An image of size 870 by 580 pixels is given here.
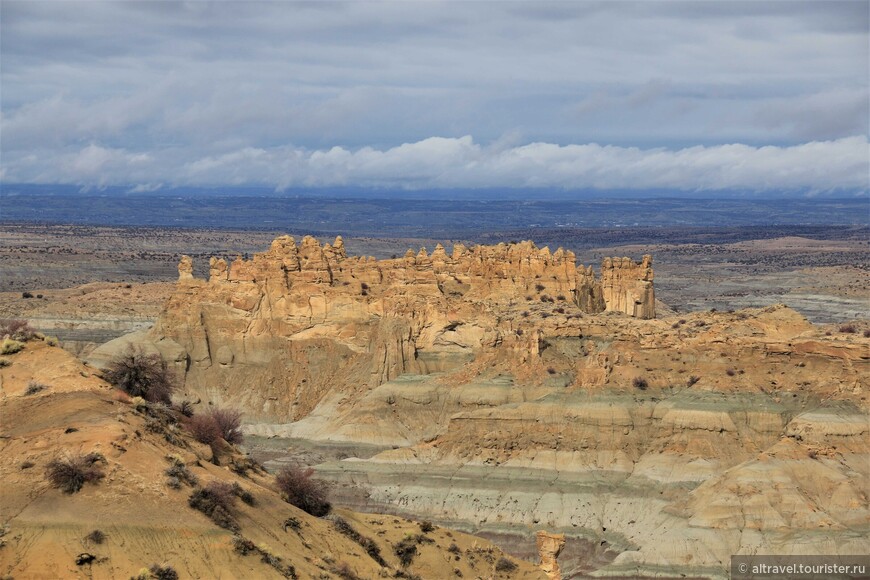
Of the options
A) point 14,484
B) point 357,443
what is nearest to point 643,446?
point 357,443

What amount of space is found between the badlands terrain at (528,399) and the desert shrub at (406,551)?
786 mm

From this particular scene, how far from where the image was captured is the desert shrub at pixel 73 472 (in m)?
37.2

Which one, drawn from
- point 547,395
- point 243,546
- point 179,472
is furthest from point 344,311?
point 243,546

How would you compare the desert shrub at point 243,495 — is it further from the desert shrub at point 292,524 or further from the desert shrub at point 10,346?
the desert shrub at point 10,346

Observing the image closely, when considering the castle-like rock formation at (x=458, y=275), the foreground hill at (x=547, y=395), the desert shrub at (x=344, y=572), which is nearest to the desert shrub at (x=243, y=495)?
the desert shrub at (x=344, y=572)

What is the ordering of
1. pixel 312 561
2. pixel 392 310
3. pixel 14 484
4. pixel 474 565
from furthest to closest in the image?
pixel 392 310 < pixel 474 565 < pixel 312 561 < pixel 14 484

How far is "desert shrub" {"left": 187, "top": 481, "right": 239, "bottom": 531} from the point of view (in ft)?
126

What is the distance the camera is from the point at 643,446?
7925 centimetres

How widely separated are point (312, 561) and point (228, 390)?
64119 millimetres

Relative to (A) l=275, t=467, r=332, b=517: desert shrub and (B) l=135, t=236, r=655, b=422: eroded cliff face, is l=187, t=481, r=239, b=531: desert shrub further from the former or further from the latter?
(B) l=135, t=236, r=655, b=422: eroded cliff face

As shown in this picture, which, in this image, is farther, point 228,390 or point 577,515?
point 228,390

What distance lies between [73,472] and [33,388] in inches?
200

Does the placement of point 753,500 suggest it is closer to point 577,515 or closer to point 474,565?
point 577,515

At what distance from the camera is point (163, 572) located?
3512 cm
